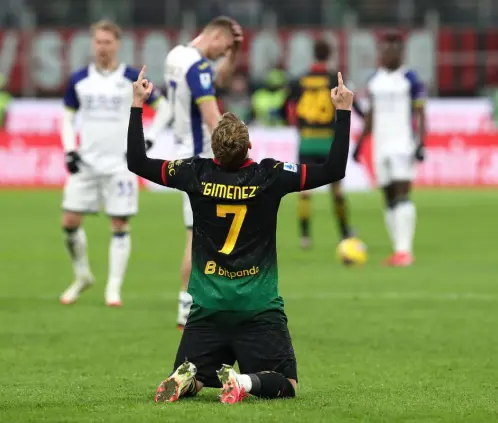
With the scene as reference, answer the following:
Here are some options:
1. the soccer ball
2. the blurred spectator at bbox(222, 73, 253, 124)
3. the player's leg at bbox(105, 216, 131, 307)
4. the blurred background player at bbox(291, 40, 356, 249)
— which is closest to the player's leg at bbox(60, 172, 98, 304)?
the player's leg at bbox(105, 216, 131, 307)

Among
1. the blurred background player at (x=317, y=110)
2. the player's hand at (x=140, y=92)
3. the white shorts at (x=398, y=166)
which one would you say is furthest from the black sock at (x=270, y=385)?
the blurred background player at (x=317, y=110)

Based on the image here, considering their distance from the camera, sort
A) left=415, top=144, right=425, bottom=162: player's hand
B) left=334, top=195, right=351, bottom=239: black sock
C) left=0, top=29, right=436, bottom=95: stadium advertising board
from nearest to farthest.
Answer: left=415, top=144, right=425, bottom=162: player's hand < left=334, top=195, right=351, bottom=239: black sock < left=0, top=29, right=436, bottom=95: stadium advertising board

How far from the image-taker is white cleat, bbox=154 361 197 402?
6977 millimetres

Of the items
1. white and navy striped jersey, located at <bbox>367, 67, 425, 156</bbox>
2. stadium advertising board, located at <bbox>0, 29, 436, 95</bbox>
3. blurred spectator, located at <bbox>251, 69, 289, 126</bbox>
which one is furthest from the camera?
stadium advertising board, located at <bbox>0, 29, 436, 95</bbox>

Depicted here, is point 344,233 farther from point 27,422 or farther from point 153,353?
point 27,422

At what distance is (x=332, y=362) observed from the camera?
895 centimetres

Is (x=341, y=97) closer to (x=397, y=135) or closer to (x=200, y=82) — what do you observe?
(x=200, y=82)

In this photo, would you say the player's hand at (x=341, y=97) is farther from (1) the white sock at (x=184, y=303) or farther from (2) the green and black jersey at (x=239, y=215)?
(1) the white sock at (x=184, y=303)

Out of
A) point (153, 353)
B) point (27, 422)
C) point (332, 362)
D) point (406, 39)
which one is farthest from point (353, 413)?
point (406, 39)

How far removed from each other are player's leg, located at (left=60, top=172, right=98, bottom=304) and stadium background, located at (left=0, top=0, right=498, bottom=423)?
477mm

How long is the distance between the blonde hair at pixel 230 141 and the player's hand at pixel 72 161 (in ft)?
15.5

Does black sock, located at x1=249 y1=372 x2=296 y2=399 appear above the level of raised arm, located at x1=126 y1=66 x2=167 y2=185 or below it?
below

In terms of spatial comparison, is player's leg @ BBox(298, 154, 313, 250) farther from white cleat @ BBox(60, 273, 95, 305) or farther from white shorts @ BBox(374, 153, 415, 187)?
white cleat @ BBox(60, 273, 95, 305)

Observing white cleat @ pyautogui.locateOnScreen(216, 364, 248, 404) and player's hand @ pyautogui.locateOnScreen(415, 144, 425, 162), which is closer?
white cleat @ pyautogui.locateOnScreen(216, 364, 248, 404)
